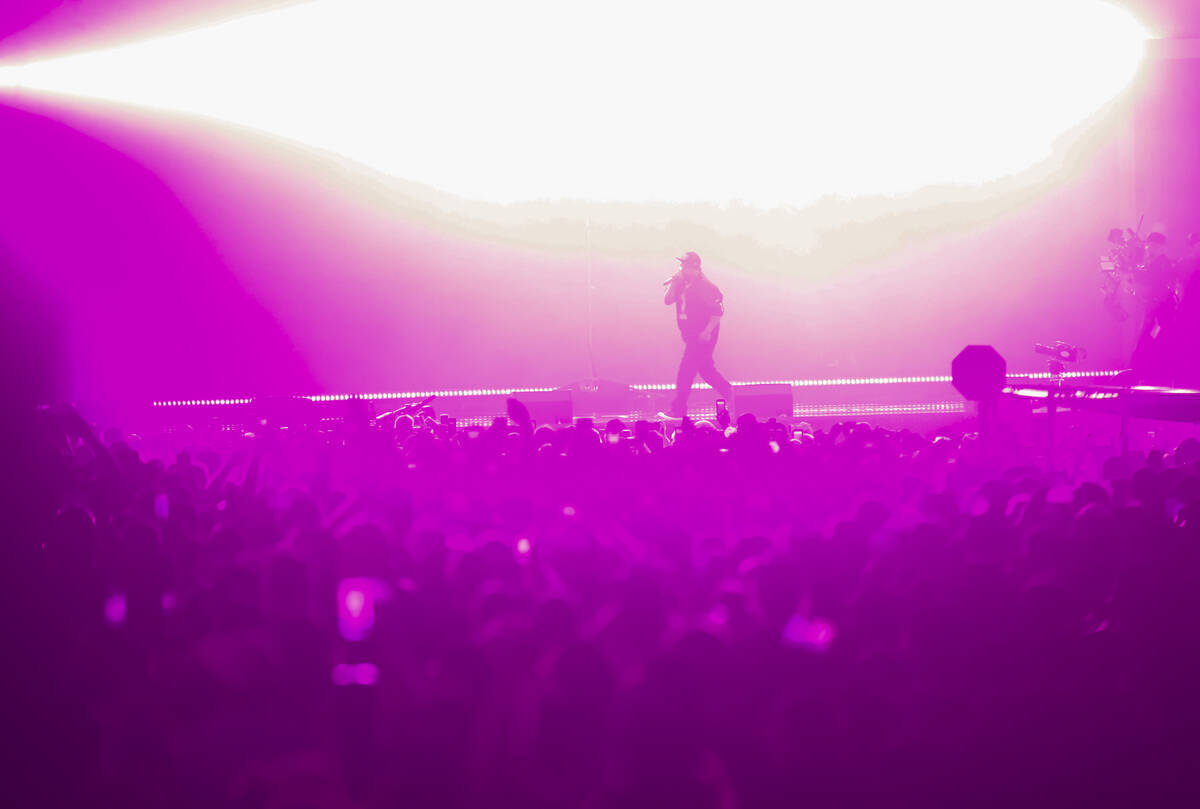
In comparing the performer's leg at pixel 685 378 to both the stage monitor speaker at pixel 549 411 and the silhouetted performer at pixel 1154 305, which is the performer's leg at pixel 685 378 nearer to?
the stage monitor speaker at pixel 549 411

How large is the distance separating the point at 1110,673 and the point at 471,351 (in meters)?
12.6

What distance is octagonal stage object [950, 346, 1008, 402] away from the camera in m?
5.46

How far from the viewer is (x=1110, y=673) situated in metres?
1.91

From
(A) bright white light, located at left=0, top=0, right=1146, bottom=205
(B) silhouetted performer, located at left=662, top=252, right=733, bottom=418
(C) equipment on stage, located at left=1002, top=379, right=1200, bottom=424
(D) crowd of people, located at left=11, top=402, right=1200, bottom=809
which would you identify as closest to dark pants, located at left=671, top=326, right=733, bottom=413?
(B) silhouetted performer, located at left=662, top=252, right=733, bottom=418

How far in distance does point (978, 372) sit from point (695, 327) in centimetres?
516

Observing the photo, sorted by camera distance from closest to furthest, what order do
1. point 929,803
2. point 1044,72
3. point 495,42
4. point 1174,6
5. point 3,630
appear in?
point 929,803
point 3,630
point 1174,6
point 495,42
point 1044,72

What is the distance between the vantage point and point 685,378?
34.1ft

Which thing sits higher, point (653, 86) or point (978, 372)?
point (653, 86)

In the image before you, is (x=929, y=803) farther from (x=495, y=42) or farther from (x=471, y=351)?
(x=471, y=351)

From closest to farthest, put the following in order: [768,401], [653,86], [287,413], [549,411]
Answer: [287,413] < [549,411] < [768,401] < [653,86]

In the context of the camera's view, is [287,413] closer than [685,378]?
Yes

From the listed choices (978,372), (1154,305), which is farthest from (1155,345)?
(978,372)

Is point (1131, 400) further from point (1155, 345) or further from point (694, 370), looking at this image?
point (694, 370)

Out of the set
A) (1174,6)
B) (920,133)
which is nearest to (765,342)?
(920,133)
